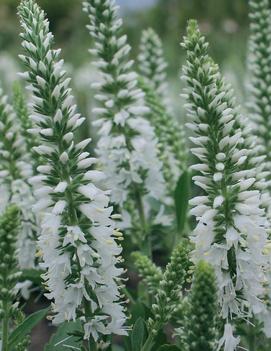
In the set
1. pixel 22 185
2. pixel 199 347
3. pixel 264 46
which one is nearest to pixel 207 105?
pixel 199 347

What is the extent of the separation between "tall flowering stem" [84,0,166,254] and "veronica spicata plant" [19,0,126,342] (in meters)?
1.41

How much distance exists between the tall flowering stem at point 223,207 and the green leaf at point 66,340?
770mm

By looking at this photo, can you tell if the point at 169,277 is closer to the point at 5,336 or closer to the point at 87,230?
the point at 87,230

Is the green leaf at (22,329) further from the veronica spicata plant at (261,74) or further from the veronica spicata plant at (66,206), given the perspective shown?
the veronica spicata plant at (261,74)

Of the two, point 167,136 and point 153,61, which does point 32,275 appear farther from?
point 153,61

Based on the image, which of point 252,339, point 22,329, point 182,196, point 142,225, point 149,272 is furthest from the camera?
point 142,225

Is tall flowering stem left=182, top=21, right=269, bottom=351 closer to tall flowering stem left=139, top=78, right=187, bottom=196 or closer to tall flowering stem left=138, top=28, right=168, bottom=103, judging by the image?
tall flowering stem left=139, top=78, right=187, bottom=196

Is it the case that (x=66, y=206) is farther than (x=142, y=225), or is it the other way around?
(x=142, y=225)

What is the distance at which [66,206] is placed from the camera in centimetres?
352

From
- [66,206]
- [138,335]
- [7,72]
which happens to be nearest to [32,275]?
[138,335]

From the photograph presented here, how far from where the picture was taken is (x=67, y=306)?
354 cm

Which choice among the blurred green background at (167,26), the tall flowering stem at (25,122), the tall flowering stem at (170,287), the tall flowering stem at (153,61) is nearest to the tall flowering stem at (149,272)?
the tall flowering stem at (170,287)

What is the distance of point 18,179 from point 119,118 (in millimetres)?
767

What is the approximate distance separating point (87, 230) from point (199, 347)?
0.75 metres
